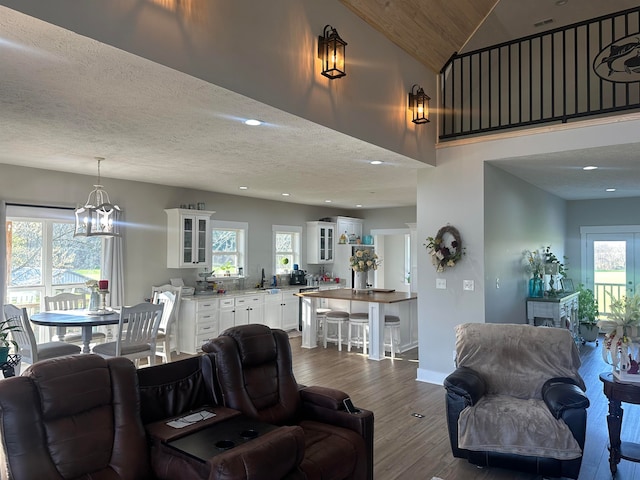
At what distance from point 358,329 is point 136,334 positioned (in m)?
3.62

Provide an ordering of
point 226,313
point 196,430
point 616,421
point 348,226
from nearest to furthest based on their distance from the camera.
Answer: point 196,430 < point 616,421 < point 226,313 < point 348,226

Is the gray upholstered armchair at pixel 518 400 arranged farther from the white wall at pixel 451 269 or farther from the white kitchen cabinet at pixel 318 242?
the white kitchen cabinet at pixel 318 242

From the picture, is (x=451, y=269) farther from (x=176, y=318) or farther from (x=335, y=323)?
(x=176, y=318)

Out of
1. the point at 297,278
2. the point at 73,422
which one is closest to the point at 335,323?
the point at 297,278

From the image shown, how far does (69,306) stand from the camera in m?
5.68

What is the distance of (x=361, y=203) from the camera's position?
9.82 metres

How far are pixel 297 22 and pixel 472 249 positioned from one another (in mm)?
3107

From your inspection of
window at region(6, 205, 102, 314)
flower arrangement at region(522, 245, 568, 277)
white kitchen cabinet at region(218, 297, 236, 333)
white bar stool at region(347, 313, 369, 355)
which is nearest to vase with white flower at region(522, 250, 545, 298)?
flower arrangement at region(522, 245, 568, 277)

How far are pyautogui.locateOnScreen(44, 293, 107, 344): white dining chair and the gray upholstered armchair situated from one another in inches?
171

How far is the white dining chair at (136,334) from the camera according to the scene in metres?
4.84

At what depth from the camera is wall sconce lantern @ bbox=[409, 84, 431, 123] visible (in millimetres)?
5035

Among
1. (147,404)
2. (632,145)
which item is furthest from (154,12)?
(632,145)

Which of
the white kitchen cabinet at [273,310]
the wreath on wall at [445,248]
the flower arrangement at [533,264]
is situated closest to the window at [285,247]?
the white kitchen cabinet at [273,310]

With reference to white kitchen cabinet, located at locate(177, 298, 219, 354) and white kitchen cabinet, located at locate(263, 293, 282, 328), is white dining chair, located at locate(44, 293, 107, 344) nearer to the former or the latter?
white kitchen cabinet, located at locate(177, 298, 219, 354)
